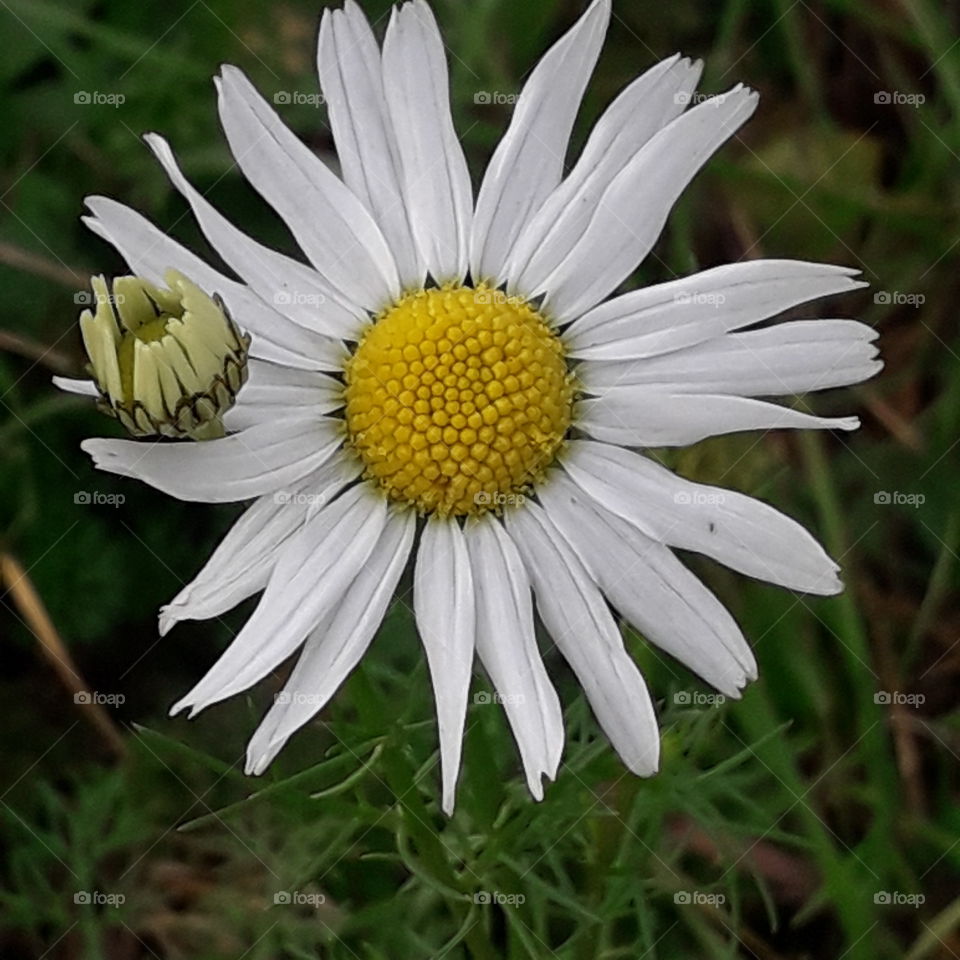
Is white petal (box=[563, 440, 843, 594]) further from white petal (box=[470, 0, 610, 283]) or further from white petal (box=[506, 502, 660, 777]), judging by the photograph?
white petal (box=[470, 0, 610, 283])

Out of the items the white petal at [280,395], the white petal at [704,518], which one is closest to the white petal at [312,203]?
the white petal at [280,395]

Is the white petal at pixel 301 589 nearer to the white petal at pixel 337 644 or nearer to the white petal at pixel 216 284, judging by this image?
the white petal at pixel 337 644

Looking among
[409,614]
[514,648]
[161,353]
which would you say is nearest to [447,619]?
[514,648]

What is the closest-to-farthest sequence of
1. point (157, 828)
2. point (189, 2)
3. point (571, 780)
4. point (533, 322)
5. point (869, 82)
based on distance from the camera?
1. point (533, 322)
2. point (571, 780)
3. point (157, 828)
4. point (189, 2)
5. point (869, 82)

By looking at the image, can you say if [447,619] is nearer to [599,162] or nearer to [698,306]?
[698,306]

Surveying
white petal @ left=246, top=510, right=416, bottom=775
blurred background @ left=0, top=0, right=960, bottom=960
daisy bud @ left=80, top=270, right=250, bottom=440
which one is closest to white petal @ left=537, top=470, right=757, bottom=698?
white petal @ left=246, top=510, right=416, bottom=775

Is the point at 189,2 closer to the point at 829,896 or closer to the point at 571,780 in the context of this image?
the point at 571,780

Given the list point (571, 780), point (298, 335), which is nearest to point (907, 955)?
point (571, 780)

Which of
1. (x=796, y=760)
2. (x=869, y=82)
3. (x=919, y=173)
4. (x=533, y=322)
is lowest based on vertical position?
(x=796, y=760)
